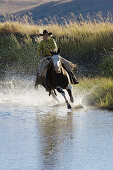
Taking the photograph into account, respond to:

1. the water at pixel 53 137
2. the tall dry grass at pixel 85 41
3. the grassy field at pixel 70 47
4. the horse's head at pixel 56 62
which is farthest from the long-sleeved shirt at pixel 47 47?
the tall dry grass at pixel 85 41

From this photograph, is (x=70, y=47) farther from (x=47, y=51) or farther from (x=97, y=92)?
(x=47, y=51)

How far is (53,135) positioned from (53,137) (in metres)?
0.26

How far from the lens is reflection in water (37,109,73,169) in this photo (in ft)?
35.2

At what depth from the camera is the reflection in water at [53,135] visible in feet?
35.2

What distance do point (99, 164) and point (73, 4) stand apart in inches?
3659

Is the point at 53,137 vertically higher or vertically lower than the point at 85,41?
Result: higher

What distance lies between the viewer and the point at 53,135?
13039mm

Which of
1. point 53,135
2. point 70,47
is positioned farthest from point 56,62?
point 70,47

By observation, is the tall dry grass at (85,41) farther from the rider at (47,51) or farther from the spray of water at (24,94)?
the rider at (47,51)

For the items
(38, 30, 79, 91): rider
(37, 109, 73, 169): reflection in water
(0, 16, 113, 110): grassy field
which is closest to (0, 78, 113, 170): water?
(37, 109, 73, 169): reflection in water

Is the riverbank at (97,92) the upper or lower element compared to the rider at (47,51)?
lower

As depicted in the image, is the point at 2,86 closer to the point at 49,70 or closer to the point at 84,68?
the point at 84,68

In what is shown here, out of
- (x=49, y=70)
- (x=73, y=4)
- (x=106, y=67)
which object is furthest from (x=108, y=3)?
(x=49, y=70)

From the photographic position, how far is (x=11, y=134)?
13.1 m
